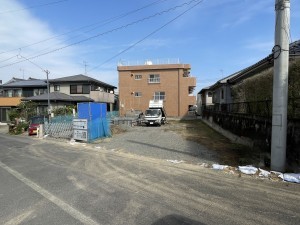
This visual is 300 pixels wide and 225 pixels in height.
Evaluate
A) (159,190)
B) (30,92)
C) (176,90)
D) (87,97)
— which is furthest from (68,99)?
(159,190)

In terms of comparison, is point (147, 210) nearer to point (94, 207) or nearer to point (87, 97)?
point (94, 207)

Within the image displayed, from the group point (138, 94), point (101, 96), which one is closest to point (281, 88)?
point (138, 94)

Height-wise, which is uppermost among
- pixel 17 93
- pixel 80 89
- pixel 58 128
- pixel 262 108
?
pixel 80 89

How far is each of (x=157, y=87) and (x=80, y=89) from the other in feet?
39.5

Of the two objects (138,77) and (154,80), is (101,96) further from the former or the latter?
(154,80)

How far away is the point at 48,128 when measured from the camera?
23.8 m

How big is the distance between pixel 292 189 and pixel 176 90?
3717 cm

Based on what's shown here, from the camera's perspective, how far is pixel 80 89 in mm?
43188

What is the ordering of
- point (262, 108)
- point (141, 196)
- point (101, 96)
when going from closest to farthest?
point (141, 196), point (262, 108), point (101, 96)

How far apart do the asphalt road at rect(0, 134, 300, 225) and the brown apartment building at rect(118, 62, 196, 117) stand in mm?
33962

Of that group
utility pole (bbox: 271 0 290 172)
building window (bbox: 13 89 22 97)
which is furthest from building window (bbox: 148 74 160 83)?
utility pole (bbox: 271 0 290 172)

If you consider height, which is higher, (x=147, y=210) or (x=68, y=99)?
(x=68, y=99)

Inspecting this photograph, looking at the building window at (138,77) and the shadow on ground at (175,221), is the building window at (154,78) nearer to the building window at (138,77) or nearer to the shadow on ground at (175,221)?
the building window at (138,77)

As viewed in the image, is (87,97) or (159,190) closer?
(159,190)
